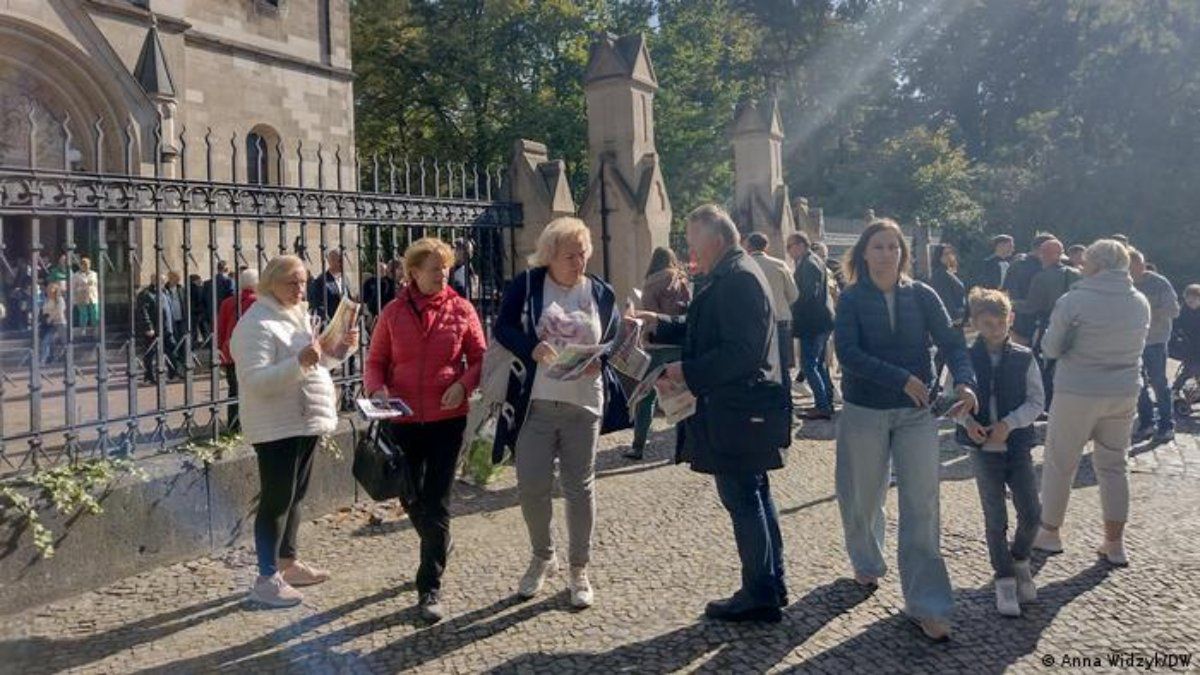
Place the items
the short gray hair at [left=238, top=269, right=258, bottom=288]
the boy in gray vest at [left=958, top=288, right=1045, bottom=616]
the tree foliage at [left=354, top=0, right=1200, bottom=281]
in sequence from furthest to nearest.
Result: 1. the tree foliage at [left=354, top=0, right=1200, bottom=281]
2. the short gray hair at [left=238, top=269, right=258, bottom=288]
3. the boy in gray vest at [left=958, top=288, right=1045, bottom=616]

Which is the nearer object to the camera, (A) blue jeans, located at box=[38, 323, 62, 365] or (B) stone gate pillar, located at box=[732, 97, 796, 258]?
(A) blue jeans, located at box=[38, 323, 62, 365]

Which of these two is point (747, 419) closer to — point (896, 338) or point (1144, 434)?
point (896, 338)

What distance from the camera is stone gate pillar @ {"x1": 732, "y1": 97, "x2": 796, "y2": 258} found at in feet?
40.0

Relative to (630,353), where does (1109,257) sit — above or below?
above

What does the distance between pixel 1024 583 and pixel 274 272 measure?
3.93m

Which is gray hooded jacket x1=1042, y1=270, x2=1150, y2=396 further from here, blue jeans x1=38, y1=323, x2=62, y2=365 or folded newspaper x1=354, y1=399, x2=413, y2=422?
blue jeans x1=38, y1=323, x2=62, y2=365

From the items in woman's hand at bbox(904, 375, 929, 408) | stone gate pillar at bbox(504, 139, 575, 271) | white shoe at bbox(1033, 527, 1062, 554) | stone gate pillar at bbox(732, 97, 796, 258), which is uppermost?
stone gate pillar at bbox(732, 97, 796, 258)

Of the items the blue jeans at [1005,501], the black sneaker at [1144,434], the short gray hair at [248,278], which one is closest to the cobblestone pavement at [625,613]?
the blue jeans at [1005,501]

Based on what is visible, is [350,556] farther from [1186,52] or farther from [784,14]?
[784,14]

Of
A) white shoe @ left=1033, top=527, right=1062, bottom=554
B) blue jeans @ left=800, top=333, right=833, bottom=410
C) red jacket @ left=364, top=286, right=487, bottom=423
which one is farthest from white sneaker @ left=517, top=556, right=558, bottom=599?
blue jeans @ left=800, top=333, right=833, bottom=410

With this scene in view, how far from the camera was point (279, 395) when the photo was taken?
4344 mm

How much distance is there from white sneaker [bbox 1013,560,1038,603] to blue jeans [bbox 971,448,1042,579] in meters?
0.03

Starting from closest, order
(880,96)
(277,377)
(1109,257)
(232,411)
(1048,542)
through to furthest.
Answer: (277,377) < (1109,257) < (1048,542) < (232,411) < (880,96)

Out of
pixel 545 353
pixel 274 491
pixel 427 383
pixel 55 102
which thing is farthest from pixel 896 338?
pixel 55 102
